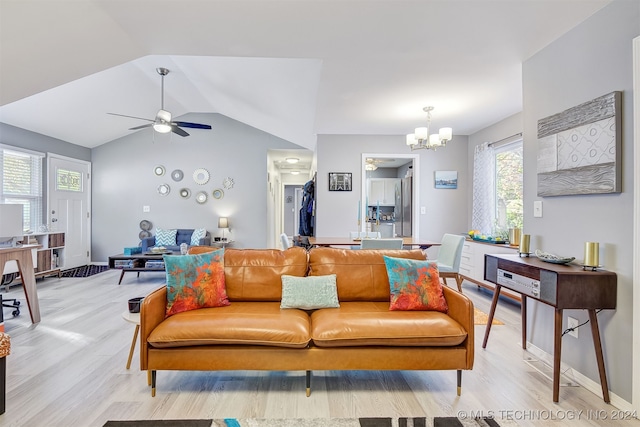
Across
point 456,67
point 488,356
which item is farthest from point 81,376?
point 456,67

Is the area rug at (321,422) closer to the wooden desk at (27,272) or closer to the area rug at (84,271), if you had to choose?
the wooden desk at (27,272)

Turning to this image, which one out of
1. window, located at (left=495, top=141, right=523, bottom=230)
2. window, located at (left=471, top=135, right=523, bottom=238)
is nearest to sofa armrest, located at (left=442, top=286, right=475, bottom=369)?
window, located at (left=471, top=135, right=523, bottom=238)

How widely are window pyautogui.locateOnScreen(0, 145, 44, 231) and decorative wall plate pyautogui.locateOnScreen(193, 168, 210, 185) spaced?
2.57 m

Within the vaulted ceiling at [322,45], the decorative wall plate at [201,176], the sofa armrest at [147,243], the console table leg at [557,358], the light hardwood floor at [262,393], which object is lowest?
the light hardwood floor at [262,393]

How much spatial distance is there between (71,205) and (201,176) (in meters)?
2.48

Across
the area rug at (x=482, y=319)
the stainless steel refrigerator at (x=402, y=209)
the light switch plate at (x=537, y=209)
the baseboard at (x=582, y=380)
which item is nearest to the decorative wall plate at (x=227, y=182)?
the stainless steel refrigerator at (x=402, y=209)

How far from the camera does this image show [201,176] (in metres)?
7.02

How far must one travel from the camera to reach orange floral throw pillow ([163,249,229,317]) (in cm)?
217

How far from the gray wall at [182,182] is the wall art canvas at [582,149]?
5.34m

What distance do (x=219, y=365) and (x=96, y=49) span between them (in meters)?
2.57

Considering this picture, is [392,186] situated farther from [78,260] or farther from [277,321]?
[78,260]

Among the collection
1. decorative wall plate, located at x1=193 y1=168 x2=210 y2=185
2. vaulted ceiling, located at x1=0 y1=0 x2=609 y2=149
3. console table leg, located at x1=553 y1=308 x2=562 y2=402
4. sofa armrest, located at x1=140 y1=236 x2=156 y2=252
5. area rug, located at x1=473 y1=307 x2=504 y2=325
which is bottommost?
area rug, located at x1=473 y1=307 x2=504 y2=325

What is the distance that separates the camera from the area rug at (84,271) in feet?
18.9

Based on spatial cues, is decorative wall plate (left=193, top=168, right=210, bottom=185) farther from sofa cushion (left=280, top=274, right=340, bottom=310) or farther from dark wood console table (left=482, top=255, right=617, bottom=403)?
dark wood console table (left=482, top=255, right=617, bottom=403)
